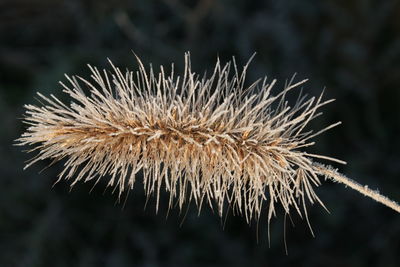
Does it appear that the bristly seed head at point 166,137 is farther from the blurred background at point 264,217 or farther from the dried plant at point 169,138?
the blurred background at point 264,217

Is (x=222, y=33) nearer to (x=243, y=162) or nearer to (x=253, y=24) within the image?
(x=253, y=24)

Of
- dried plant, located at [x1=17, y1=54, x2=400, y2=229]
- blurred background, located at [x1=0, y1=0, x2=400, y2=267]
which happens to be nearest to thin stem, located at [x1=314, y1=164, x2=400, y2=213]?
dried plant, located at [x1=17, y1=54, x2=400, y2=229]

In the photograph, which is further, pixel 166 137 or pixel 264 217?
pixel 264 217

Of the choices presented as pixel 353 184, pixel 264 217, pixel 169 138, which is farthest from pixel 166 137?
pixel 264 217

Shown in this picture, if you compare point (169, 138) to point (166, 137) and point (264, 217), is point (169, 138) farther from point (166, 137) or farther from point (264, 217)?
point (264, 217)

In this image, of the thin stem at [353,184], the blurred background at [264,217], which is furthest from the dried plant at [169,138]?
the blurred background at [264,217]

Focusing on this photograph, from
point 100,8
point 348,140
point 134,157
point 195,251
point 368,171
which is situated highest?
point 100,8

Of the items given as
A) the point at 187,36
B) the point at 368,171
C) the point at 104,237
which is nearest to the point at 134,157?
the point at 368,171

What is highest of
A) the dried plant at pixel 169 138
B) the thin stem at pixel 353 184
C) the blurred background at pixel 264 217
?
the blurred background at pixel 264 217
